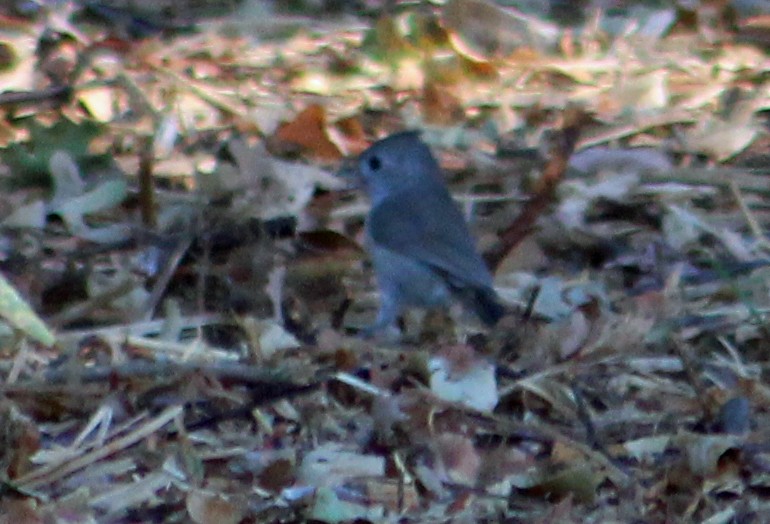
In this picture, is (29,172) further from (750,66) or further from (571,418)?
(750,66)

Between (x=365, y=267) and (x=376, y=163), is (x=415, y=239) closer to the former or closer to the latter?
(x=365, y=267)

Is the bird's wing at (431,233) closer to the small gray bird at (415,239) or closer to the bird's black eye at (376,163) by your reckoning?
the small gray bird at (415,239)

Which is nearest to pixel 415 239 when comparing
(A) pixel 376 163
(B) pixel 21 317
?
(A) pixel 376 163

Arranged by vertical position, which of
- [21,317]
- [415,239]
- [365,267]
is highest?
[21,317]

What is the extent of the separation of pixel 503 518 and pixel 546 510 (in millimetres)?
72

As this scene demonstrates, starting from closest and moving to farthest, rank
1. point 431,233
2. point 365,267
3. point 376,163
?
point 431,233 < point 365,267 < point 376,163

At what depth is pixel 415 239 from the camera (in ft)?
10.9

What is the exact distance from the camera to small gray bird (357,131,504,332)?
3.06 metres

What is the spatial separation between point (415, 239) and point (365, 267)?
223 millimetres

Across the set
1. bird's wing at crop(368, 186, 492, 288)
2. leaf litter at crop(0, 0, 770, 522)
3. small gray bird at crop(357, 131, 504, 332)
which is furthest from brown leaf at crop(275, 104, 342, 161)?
bird's wing at crop(368, 186, 492, 288)

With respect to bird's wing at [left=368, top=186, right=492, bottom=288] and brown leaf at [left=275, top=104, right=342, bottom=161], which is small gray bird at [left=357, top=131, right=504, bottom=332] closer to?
bird's wing at [left=368, top=186, right=492, bottom=288]

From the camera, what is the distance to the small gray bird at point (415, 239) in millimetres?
3064

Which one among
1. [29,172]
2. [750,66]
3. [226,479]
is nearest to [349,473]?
[226,479]

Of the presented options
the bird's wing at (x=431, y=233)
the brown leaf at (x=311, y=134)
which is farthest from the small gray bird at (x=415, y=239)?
the brown leaf at (x=311, y=134)
